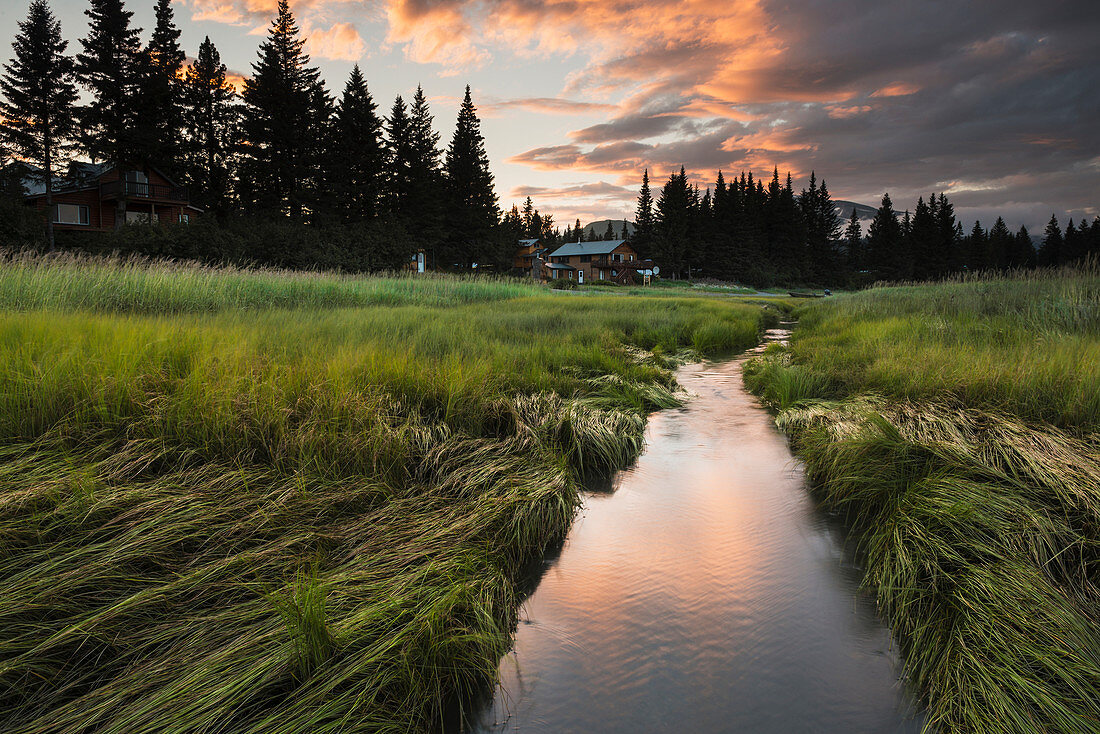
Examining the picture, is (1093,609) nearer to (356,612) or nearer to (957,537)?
(957,537)

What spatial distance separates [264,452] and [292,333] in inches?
153

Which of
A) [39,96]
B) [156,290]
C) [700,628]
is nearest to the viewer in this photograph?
[700,628]

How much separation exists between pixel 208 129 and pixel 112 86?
568 centimetres

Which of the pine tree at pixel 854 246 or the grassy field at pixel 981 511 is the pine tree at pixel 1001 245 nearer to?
the pine tree at pixel 854 246

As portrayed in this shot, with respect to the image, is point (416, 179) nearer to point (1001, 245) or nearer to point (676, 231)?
point (676, 231)

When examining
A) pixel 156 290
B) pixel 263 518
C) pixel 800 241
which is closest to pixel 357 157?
pixel 156 290

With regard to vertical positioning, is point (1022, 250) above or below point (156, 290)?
above

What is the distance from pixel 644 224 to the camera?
88.2 m

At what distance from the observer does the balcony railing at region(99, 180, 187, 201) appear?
3489 centimetres

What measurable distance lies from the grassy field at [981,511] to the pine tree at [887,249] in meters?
87.1

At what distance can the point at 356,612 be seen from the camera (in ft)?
8.17

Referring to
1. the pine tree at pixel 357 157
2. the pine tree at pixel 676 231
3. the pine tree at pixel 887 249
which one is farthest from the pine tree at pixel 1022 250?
the pine tree at pixel 357 157

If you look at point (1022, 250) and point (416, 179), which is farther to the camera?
point (1022, 250)

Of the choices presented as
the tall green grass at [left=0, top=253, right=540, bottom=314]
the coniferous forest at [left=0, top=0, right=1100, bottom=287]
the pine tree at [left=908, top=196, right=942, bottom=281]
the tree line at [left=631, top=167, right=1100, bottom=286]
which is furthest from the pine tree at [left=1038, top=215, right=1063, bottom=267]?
the tall green grass at [left=0, top=253, right=540, bottom=314]
